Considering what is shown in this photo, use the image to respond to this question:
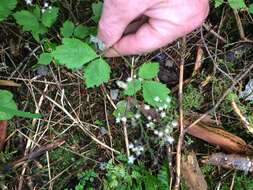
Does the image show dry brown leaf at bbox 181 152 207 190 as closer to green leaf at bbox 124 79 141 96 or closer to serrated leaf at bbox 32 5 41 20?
green leaf at bbox 124 79 141 96

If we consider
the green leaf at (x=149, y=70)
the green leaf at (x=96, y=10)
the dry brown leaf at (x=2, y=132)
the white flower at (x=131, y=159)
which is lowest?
the white flower at (x=131, y=159)

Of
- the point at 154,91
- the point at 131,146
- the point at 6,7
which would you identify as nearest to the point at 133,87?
the point at 154,91

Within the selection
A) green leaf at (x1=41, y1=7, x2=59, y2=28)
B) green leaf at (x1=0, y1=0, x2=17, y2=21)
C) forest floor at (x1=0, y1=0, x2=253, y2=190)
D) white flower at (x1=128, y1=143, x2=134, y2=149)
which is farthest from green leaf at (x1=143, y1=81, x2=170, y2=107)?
green leaf at (x1=0, y1=0, x2=17, y2=21)

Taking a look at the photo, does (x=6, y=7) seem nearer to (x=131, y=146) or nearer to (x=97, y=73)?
(x=97, y=73)

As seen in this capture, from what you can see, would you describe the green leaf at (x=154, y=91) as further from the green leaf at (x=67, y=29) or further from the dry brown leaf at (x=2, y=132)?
the dry brown leaf at (x=2, y=132)

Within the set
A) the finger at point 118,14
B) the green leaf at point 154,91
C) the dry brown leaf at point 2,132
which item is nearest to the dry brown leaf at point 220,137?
the green leaf at point 154,91

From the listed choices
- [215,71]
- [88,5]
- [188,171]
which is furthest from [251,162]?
[88,5]
